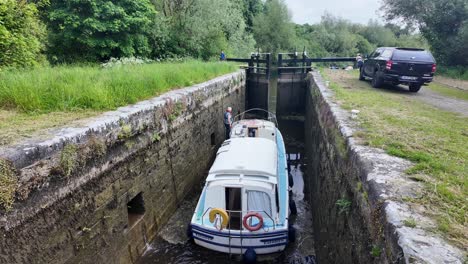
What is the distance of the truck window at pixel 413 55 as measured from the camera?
10359 millimetres

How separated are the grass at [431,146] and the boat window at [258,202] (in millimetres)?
2232

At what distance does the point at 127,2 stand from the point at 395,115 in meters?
13.1

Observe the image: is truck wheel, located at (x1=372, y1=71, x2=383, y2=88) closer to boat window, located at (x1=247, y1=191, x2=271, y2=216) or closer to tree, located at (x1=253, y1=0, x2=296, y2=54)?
boat window, located at (x1=247, y1=191, x2=271, y2=216)

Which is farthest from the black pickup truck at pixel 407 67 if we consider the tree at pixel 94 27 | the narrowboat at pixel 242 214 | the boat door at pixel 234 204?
the tree at pixel 94 27

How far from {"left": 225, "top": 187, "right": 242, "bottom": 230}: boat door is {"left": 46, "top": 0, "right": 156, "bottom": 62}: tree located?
11.1 m

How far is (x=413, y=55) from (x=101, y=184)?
10.5m

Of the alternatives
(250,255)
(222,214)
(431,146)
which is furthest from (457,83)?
(222,214)

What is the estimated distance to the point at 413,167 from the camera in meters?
3.57

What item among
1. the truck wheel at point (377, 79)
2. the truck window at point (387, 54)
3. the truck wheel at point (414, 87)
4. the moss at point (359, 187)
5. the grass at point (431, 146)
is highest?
the truck window at point (387, 54)

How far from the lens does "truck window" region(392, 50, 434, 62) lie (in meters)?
10.4

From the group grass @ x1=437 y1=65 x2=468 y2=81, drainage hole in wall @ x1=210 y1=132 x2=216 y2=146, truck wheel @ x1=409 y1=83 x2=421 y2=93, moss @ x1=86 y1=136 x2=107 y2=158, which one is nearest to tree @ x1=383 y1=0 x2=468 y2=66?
grass @ x1=437 y1=65 x2=468 y2=81

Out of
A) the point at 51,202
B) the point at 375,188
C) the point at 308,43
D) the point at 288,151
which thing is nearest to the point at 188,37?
the point at 288,151

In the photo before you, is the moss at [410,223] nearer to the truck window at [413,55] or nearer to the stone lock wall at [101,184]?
the stone lock wall at [101,184]

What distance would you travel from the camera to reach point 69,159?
423 centimetres
